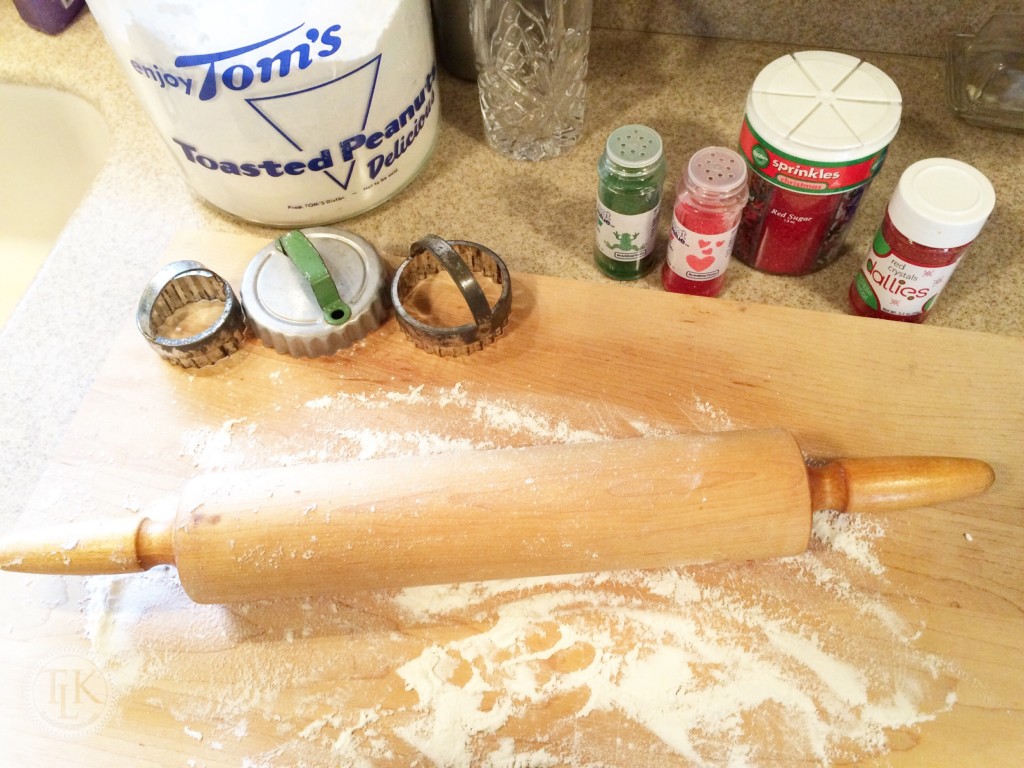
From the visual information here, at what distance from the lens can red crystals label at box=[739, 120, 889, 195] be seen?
2.30ft

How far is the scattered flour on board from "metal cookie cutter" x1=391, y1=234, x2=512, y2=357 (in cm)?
23

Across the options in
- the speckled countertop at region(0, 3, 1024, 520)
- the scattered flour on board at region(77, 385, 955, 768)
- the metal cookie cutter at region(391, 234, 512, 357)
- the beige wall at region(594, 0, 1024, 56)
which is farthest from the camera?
the beige wall at region(594, 0, 1024, 56)

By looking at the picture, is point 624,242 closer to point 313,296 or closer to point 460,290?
point 460,290

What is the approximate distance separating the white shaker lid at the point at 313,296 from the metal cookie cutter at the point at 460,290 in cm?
3

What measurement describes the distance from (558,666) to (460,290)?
341 mm

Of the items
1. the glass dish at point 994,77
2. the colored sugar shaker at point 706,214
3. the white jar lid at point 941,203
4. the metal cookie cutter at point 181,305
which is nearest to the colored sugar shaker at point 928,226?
the white jar lid at point 941,203

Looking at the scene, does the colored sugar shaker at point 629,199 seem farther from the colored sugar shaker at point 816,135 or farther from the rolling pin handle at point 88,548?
the rolling pin handle at point 88,548

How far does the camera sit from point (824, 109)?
2.32 ft

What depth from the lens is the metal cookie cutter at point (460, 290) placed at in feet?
2.39

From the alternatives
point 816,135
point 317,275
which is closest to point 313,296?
point 317,275

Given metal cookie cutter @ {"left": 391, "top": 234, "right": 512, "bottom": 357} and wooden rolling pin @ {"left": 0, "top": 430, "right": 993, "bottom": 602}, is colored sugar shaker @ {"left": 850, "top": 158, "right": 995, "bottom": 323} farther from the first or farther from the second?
metal cookie cutter @ {"left": 391, "top": 234, "right": 512, "bottom": 357}

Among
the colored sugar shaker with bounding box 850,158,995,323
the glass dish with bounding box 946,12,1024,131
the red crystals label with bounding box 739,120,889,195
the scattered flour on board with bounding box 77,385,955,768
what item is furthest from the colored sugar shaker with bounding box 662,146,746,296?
the glass dish with bounding box 946,12,1024,131

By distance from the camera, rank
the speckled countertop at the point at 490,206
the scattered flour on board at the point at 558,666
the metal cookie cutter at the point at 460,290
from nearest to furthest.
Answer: the scattered flour on board at the point at 558,666 → the metal cookie cutter at the point at 460,290 → the speckled countertop at the point at 490,206

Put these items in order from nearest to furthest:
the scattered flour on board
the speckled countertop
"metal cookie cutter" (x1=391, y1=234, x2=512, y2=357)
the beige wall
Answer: the scattered flour on board
"metal cookie cutter" (x1=391, y1=234, x2=512, y2=357)
the speckled countertop
the beige wall
